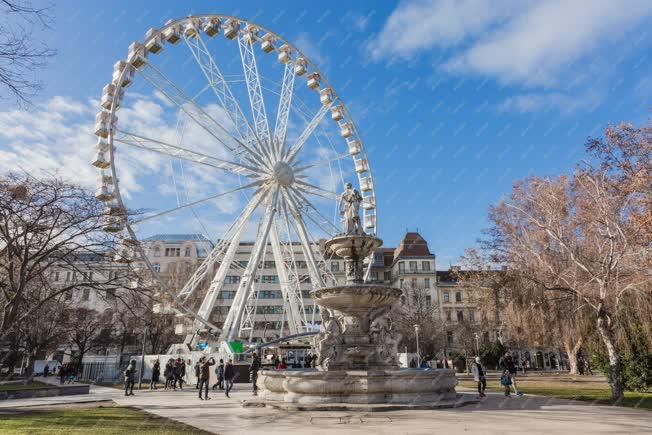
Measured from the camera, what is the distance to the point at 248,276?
24.8m

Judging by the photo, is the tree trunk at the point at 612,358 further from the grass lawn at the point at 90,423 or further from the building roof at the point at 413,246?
the building roof at the point at 413,246

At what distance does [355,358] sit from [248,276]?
1195cm

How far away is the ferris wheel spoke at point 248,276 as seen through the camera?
24438 mm

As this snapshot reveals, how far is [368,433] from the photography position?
7984 mm

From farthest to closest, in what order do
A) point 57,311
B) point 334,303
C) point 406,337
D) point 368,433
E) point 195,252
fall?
1. point 195,252
2. point 406,337
3. point 57,311
4. point 334,303
5. point 368,433

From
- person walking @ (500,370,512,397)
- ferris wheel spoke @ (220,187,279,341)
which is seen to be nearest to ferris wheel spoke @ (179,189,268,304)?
ferris wheel spoke @ (220,187,279,341)

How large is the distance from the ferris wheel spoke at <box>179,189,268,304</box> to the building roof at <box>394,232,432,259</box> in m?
48.9

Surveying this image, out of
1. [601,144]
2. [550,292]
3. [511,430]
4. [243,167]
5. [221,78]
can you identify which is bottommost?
[511,430]

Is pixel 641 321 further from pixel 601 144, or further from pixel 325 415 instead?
pixel 325 415

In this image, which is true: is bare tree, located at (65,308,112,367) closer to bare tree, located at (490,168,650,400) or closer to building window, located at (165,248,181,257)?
building window, located at (165,248,181,257)

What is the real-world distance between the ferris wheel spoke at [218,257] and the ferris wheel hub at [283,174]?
1.04m

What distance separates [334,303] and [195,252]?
213 feet

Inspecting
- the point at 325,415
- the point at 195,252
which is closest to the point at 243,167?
the point at 325,415

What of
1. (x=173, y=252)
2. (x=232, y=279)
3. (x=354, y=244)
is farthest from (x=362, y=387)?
(x=173, y=252)
